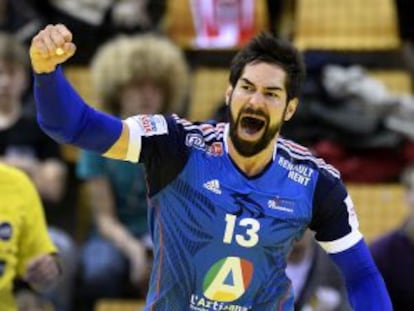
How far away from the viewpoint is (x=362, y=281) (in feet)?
10.6

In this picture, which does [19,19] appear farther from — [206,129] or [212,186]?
[212,186]

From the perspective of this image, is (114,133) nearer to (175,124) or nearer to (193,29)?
(175,124)

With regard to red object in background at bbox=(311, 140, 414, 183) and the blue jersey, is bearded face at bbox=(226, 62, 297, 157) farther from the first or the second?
red object in background at bbox=(311, 140, 414, 183)

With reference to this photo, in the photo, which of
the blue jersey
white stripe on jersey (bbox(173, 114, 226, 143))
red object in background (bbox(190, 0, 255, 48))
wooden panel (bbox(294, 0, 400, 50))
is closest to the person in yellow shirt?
the blue jersey

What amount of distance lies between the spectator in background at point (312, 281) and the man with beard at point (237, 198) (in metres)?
1.40

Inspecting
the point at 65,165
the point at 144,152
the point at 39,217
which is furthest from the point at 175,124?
the point at 65,165

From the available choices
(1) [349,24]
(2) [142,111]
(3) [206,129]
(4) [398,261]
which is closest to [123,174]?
(2) [142,111]

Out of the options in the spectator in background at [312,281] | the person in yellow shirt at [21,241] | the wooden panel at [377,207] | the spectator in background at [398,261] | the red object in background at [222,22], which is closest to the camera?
the person in yellow shirt at [21,241]

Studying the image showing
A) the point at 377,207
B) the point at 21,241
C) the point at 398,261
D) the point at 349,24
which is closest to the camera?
the point at 21,241

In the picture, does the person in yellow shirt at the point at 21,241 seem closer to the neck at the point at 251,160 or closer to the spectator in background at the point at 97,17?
the neck at the point at 251,160

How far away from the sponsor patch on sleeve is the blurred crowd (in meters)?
1.30

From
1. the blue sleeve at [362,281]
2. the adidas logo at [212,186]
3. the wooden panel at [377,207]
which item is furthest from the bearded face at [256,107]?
the wooden panel at [377,207]

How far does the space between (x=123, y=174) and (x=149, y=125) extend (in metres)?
1.94

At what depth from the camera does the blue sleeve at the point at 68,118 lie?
281cm
